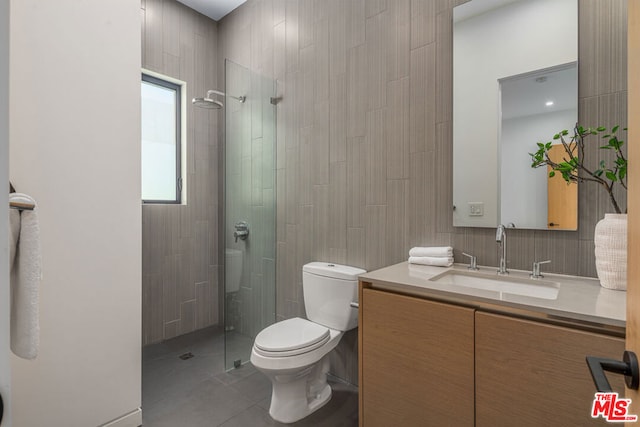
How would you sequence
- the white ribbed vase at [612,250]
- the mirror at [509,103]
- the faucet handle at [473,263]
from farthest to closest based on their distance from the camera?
the faucet handle at [473,263] < the mirror at [509,103] < the white ribbed vase at [612,250]

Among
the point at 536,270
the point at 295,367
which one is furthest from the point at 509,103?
the point at 295,367

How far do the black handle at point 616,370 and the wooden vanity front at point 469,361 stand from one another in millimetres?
461

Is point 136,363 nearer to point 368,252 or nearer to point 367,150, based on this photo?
point 368,252

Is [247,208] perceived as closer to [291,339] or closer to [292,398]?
[291,339]

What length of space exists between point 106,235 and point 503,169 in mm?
2060

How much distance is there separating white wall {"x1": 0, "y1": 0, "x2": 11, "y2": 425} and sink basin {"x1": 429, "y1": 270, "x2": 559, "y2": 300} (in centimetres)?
122

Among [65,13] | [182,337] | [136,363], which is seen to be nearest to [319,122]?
[65,13]

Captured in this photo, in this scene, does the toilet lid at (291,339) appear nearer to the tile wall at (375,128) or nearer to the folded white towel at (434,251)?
the tile wall at (375,128)

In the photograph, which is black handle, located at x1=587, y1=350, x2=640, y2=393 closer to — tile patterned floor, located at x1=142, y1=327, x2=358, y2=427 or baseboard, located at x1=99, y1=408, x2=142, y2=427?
tile patterned floor, located at x1=142, y1=327, x2=358, y2=427

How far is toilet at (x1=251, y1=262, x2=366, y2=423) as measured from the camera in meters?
1.64

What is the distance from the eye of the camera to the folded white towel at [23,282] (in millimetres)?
950

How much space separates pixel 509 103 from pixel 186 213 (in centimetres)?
260

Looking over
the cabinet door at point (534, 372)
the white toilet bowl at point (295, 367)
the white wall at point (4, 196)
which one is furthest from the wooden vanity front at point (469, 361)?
the white wall at point (4, 196)

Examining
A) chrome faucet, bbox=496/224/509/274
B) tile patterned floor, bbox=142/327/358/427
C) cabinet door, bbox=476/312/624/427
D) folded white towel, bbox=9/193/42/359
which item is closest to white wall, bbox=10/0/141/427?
tile patterned floor, bbox=142/327/358/427
